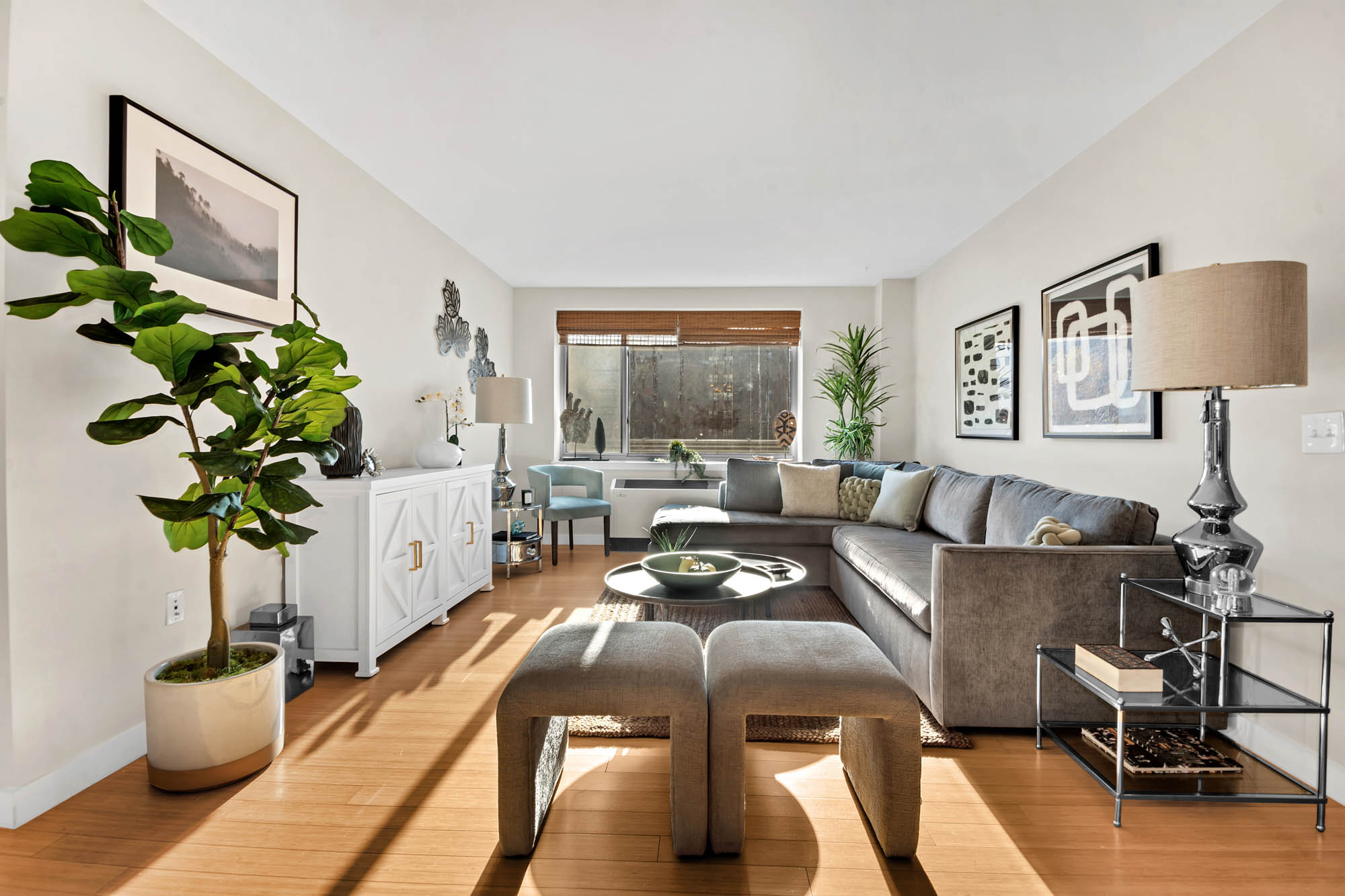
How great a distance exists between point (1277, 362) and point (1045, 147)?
180 centimetres

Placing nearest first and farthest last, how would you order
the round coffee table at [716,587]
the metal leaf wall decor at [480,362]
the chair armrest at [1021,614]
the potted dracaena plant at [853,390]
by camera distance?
the chair armrest at [1021,614] < the round coffee table at [716,587] < the metal leaf wall decor at [480,362] < the potted dracaena plant at [853,390]

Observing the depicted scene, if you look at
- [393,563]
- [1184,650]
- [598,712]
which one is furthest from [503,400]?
[1184,650]

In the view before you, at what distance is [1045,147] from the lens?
3070 mm

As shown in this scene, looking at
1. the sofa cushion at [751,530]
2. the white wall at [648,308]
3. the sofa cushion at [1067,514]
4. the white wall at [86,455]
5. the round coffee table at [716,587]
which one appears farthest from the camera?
the white wall at [648,308]

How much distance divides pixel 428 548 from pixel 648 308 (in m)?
3.45

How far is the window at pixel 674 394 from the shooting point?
6.21 meters

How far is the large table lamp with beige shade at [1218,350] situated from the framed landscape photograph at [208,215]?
126 inches

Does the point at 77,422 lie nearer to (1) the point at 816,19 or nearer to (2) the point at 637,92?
(2) the point at 637,92

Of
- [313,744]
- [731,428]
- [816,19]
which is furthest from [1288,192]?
[731,428]

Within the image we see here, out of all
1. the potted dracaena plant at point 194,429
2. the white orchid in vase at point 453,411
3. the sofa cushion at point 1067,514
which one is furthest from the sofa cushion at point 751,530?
the potted dracaena plant at point 194,429

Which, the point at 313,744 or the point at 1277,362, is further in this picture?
the point at 313,744

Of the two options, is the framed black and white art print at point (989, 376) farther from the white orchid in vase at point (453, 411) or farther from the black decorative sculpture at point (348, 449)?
the black decorative sculpture at point (348, 449)

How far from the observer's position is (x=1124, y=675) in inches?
71.2

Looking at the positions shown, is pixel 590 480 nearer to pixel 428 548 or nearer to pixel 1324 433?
pixel 428 548
